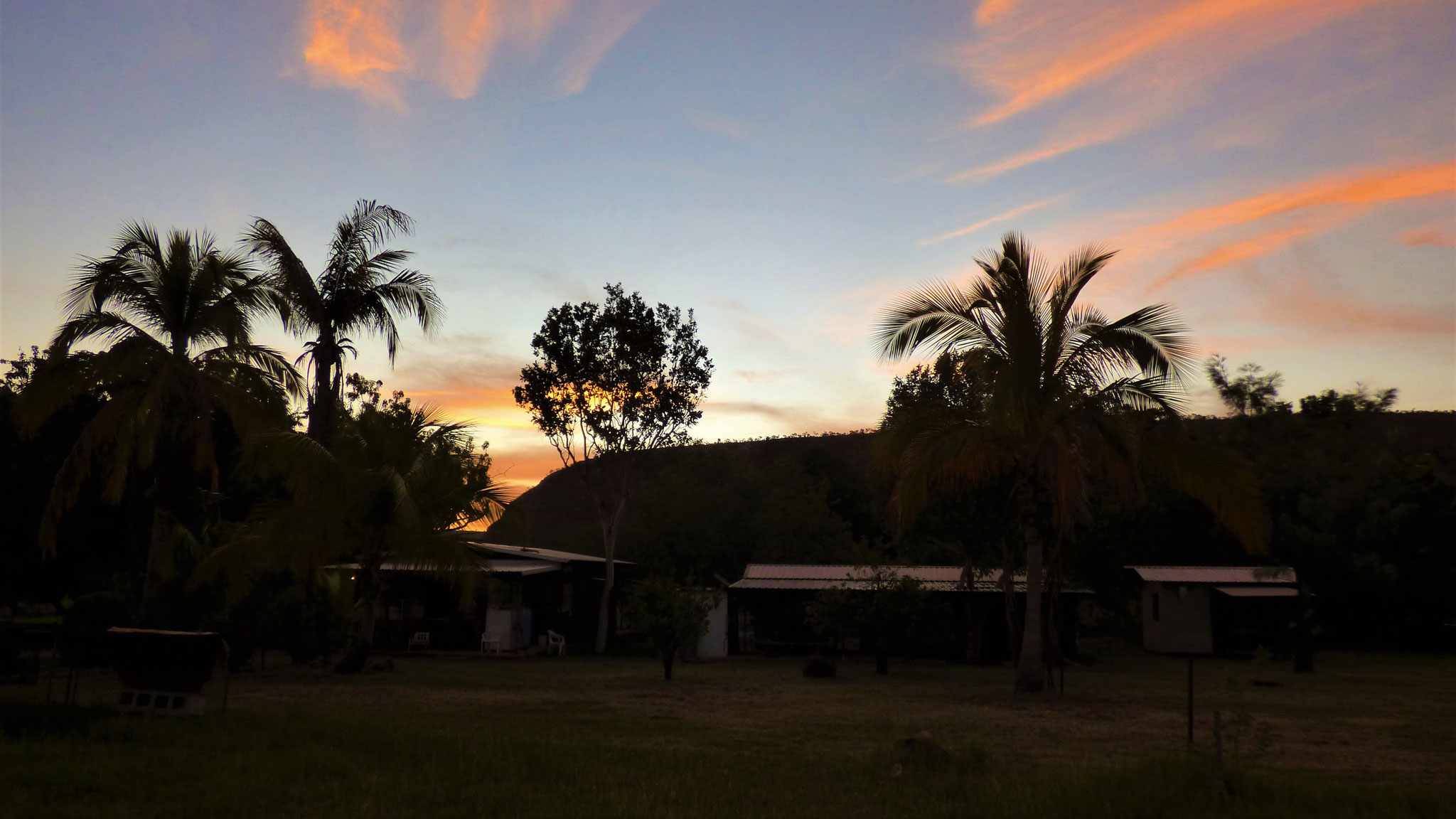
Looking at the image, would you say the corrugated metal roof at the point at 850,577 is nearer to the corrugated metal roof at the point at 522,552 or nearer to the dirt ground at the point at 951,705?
the dirt ground at the point at 951,705

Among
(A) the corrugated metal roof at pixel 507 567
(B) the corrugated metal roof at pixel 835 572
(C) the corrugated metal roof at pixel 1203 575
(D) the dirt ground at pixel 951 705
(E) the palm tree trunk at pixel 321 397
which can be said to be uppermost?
(E) the palm tree trunk at pixel 321 397

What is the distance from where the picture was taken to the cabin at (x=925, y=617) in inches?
1102

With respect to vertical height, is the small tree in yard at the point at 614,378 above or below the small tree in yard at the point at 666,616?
above

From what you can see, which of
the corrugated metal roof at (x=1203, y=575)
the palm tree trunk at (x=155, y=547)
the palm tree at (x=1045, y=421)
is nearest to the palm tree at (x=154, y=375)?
the palm tree trunk at (x=155, y=547)

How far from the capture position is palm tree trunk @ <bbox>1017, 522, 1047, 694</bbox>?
60.7 feet

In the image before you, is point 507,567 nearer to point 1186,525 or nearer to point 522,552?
point 522,552

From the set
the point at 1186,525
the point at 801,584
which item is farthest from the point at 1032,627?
the point at 1186,525

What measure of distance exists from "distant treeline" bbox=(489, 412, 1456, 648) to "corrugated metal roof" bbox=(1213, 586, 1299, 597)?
0.81m

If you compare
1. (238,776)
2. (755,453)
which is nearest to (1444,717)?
(238,776)

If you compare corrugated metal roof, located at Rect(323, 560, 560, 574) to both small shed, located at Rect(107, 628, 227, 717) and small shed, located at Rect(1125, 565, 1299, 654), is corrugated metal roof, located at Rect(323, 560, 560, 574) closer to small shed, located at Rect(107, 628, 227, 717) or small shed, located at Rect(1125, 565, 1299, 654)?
small shed, located at Rect(107, 628, 227, 717)

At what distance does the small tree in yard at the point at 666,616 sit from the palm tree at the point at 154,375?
8.98 meters

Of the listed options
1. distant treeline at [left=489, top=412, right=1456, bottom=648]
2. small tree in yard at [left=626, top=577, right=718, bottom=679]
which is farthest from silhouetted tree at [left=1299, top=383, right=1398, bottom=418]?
small tree in yard at [left=626, top=577, right=718, bottom=679]

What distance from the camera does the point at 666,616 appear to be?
878 inches

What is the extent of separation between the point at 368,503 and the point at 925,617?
1383 centimetres
